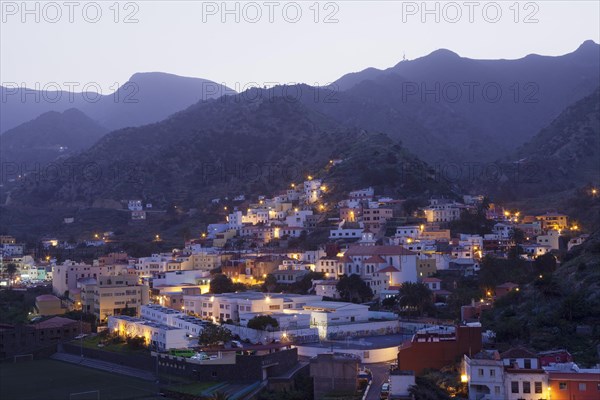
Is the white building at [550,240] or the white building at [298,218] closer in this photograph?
the white building at [550,240]

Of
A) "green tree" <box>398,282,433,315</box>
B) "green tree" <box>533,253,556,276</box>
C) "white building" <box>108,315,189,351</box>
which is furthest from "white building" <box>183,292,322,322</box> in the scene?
"green tree" <box>533,253,556,276</box>

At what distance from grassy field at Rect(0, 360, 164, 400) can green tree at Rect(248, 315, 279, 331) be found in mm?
4580

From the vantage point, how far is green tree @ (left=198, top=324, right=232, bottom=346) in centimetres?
2727

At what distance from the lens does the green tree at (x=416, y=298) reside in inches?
1282

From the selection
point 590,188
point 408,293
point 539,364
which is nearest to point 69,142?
point 590,188

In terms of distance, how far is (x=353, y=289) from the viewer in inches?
1435

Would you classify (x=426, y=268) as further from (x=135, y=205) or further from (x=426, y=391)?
(x=135, y=205)

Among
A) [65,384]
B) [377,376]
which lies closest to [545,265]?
[377,376]

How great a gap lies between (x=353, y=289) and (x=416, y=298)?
14.8 feet

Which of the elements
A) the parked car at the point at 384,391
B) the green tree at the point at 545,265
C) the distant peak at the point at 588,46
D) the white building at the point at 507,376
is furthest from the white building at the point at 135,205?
the distant peak at the point at 588,46

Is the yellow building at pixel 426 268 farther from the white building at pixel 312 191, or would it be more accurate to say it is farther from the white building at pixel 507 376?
the white building at pixel 312 191

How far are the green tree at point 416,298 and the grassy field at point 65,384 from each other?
1133 cm

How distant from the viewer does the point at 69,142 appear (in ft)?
403

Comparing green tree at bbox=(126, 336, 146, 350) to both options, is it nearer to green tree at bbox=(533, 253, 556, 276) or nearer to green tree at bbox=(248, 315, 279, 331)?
green tree at bbox=(248, 315, 279, 331)
